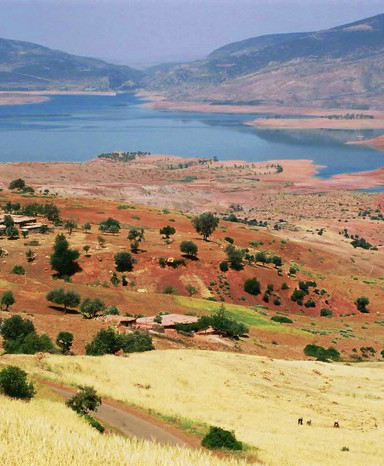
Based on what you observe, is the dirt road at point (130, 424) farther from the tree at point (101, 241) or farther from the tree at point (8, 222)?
the tree at point (8, 222)

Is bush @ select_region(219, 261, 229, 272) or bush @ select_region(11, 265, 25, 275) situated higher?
bush @ select_region(11, 265, 25, 275)

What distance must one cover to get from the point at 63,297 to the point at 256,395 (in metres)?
18.7

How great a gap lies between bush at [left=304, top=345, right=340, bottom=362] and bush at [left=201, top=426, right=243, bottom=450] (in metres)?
25.5

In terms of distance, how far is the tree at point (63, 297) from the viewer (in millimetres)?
45094

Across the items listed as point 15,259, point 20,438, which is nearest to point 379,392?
point 20,438

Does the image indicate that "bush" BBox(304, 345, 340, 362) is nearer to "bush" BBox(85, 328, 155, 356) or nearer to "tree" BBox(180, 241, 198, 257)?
"bush" BBox(85, 328, 155, 356)

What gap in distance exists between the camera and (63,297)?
148ft

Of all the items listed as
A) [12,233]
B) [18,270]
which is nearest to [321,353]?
[18,270]

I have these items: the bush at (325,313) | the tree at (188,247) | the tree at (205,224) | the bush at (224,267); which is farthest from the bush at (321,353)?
the tree at (205,224)

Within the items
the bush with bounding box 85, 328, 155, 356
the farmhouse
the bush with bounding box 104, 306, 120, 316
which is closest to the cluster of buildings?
the bush with bounding box 104, 306, 120, 316

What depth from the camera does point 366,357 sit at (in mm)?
48031

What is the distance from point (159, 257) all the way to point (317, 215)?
263 ft

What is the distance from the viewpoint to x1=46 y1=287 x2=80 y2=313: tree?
45.1 metres

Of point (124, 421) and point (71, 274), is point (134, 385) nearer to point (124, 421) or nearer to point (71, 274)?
point (124, 421)
